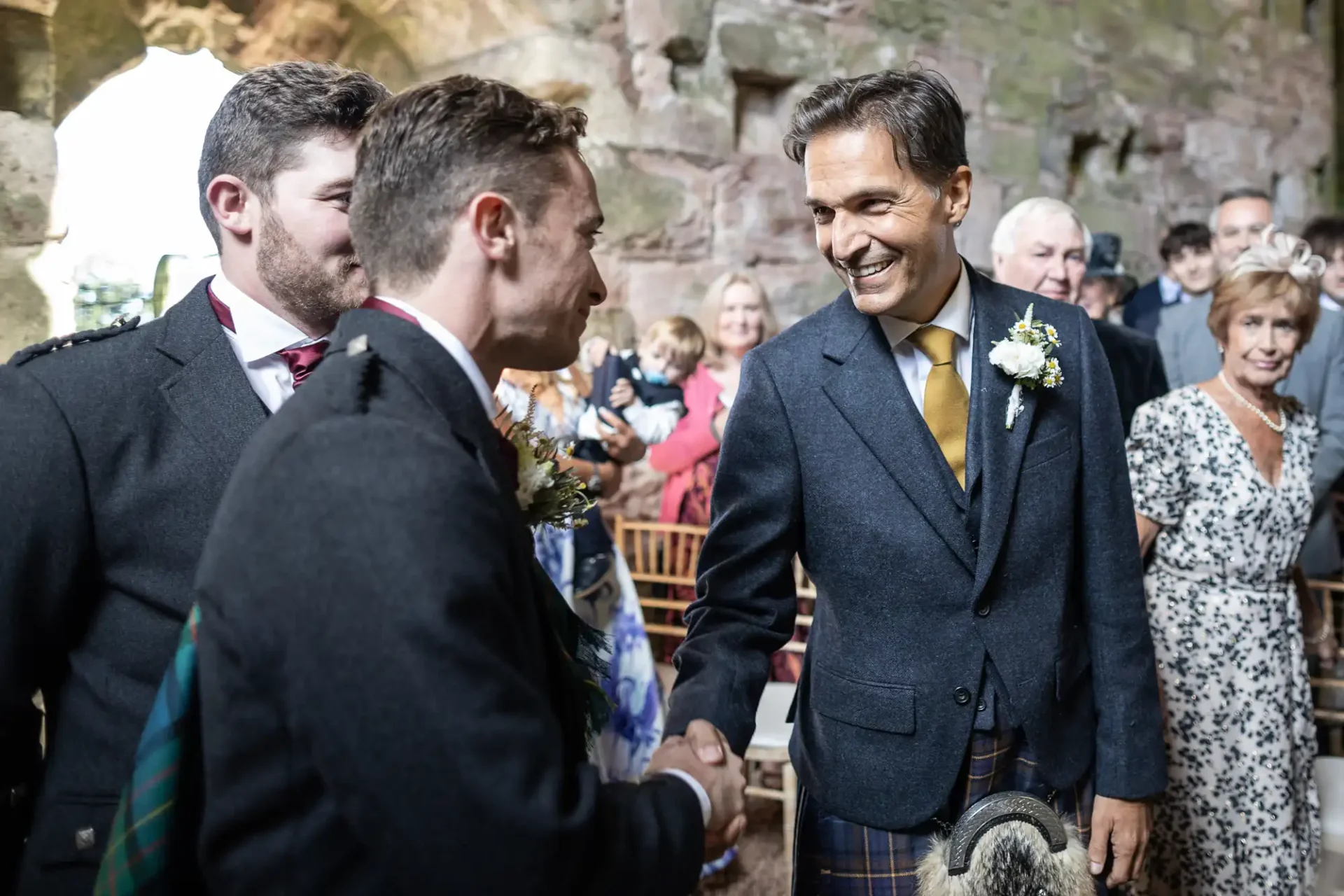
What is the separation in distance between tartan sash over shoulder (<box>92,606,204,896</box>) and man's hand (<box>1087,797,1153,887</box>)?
3.96 feet

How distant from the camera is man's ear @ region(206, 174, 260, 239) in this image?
1.41m

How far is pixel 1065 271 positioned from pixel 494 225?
8.23ft

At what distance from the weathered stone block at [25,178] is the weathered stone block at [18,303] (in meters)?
0.03

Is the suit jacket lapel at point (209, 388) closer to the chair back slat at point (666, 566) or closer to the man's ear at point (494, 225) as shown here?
the man's ear at point (494, 225)

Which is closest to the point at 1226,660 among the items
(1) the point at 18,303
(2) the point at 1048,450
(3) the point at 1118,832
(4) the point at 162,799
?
(3) the point at 1118,832

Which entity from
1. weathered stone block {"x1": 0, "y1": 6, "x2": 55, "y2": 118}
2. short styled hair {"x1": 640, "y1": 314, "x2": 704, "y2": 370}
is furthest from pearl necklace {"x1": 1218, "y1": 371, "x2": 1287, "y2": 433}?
weathered stone block {"x1": 0, "y1": 6, "x2": 55, "y2": 118}

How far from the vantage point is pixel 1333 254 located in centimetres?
453

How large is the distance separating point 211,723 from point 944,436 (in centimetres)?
104

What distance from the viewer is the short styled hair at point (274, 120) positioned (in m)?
1.39

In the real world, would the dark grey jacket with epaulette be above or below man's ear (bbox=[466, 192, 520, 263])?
below

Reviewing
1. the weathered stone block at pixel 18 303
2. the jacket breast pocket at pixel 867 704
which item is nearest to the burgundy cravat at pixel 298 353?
the jacket breast pocket at pixel 867 704

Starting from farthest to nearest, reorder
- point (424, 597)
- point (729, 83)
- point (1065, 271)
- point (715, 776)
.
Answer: point (729, 83) → point (1065, 271) → point (715, 776) → point (424, 597)

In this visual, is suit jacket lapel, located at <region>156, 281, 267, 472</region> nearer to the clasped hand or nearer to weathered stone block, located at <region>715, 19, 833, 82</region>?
the clasped hand

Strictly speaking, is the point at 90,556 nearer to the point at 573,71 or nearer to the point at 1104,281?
the point at 573,71
